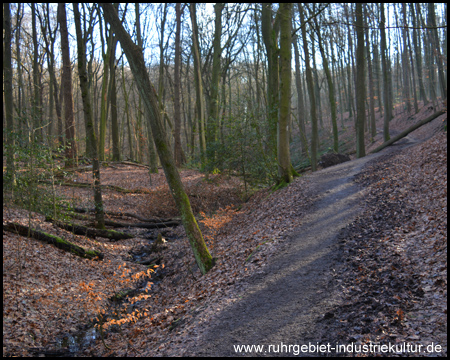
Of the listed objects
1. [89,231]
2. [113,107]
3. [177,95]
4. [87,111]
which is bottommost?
[89,231]

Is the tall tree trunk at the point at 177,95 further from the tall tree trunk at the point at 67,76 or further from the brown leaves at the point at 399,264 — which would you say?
the brown leaves at the point at 399,264

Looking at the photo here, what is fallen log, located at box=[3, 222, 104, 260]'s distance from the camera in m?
8.86

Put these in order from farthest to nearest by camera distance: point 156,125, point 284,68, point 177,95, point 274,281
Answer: point 177,95
point 284,68
point 156,125
point 274,281

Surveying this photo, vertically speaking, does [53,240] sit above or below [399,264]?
above

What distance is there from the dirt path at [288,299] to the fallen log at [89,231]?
6654 mm

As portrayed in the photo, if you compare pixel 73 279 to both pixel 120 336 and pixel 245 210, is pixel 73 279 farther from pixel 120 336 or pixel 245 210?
pixel 245 210

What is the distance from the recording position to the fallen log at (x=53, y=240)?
29.1 ft

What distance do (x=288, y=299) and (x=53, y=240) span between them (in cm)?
718

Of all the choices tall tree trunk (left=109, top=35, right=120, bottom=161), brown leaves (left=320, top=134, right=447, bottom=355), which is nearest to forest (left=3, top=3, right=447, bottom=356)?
brown leaves (left=320, top=134, right=447, bottom=355)

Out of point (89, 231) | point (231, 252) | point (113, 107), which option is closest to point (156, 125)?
point (231, 252)

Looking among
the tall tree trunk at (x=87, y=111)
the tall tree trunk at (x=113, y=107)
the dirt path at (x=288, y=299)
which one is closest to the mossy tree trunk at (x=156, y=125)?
the dirt path at (x=288, y=299)

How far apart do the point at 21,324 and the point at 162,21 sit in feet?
74.4

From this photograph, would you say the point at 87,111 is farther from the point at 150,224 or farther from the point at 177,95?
the point at 177,95

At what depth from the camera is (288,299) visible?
5133 millimetres
